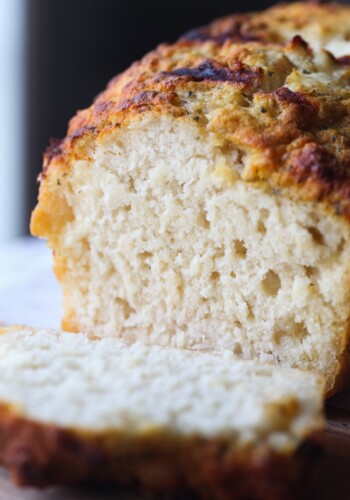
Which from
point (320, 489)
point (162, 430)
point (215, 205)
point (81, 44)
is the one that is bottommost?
point (320, 489)

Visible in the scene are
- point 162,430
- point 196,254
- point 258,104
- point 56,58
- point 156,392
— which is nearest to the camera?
point 162,430

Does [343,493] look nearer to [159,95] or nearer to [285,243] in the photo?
[285,243]

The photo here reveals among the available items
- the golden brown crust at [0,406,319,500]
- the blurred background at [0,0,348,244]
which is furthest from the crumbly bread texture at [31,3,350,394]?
the blurred background at [0,0,348,244]

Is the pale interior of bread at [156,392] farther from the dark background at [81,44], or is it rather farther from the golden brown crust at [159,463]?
the dark background at [81,44]

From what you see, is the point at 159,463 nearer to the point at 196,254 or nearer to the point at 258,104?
the point at 196,254

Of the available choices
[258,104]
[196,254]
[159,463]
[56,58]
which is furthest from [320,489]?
[56,58]

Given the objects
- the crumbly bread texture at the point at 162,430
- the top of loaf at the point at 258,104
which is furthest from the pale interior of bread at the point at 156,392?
the top of loaf at the point at 258,104
